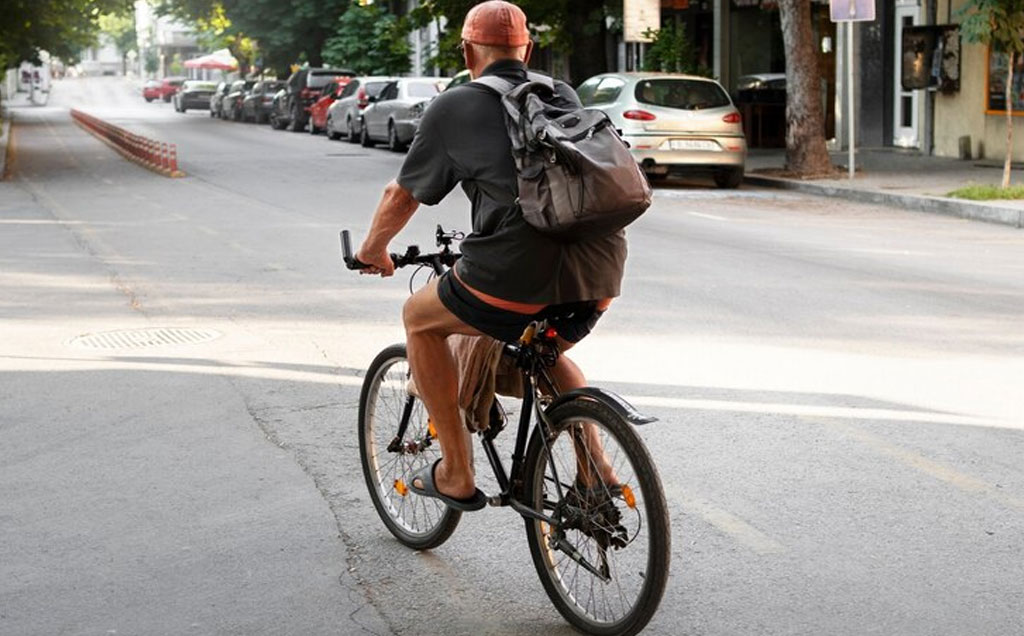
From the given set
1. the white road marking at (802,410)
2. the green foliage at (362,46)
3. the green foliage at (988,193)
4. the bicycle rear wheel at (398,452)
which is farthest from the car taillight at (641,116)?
the green foliage at (362,46)

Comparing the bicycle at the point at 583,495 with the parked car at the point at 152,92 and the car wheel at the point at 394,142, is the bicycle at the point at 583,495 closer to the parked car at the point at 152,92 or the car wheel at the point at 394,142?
the car wheel at the point at 394,142

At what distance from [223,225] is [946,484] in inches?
473

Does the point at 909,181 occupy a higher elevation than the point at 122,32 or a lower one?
lower

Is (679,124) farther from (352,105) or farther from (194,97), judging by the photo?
(194,97)

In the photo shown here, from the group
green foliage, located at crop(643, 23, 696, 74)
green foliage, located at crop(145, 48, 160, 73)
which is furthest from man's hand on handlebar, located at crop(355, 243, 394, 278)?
green foliage, located at crop(145, 48, 160, 73)

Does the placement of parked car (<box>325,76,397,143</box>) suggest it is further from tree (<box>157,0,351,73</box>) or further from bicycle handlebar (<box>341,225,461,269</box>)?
bicycle handlebar (<box>341,225,461,269</box>)

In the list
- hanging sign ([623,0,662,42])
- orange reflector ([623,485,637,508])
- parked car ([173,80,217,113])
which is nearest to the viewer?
orange reflector ([623,485,637,508])

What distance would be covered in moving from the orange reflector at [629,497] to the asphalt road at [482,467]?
1.54 feet

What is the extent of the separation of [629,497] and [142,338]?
20.2 feet

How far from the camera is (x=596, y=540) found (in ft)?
14.3

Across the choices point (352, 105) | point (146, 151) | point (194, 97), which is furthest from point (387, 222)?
point (194, 97)

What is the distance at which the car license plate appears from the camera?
2147cm

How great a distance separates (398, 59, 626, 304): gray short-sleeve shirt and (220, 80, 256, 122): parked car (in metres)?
51.9

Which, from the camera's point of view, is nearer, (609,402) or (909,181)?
(609,402)
